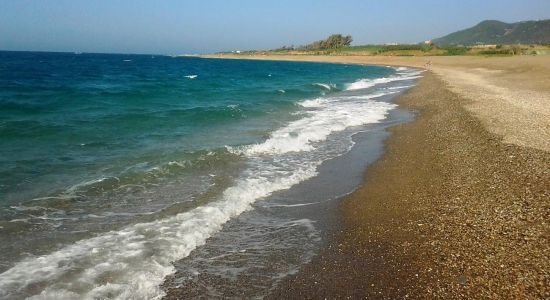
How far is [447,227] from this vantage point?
22.9ft

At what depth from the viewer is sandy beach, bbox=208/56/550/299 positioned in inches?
212

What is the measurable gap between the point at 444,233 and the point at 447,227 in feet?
0.85

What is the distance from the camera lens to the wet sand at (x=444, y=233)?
536 centimetres

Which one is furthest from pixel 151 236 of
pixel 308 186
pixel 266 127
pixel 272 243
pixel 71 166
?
pixel 266 127

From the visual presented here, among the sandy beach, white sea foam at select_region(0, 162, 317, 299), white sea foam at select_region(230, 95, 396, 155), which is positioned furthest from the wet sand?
white sea foam at select_region(230, 95, 396, 155)

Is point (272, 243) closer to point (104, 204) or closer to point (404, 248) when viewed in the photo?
point (404, 248)

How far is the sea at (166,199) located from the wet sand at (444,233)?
586 mm

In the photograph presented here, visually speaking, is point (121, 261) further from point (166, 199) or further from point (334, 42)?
point (334, 42)

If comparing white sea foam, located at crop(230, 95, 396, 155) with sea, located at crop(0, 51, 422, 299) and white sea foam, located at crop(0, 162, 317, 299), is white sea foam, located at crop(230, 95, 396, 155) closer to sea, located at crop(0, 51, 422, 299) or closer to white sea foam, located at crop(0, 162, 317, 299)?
sea, located at crop(0, 51, 422, 299)

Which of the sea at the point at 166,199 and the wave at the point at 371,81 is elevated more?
the wave at the point at 371,81

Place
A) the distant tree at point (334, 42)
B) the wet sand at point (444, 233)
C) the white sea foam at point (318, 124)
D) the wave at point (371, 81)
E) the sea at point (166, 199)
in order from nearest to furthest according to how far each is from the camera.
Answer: the wet sand at point (444, 233)
the sea at point (166, 199)
the white sea foam at point (318, 124)
the wave at point (371, 81)
the distant tree at point (334, 42)

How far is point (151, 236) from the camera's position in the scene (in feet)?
23.3

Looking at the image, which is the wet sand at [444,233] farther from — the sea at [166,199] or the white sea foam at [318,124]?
the white sea foam at [318,124]

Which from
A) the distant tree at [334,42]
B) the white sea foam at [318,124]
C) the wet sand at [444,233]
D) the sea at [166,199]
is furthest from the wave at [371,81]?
the distant tree at [334,42]
